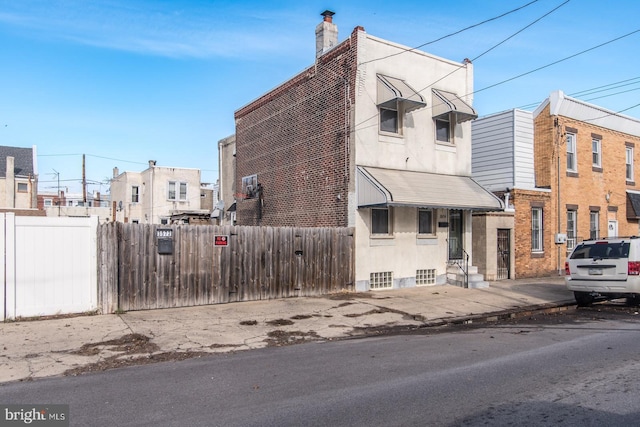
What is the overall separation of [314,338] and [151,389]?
368 centimetres

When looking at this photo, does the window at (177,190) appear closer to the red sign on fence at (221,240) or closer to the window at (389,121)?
the window at (389,121)

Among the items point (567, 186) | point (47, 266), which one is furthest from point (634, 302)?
point (47, 266)

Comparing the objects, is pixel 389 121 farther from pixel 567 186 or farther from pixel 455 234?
pixel 567 186

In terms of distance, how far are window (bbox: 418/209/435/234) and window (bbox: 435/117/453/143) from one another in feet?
8.73

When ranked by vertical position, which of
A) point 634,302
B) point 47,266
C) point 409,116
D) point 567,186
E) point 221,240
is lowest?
point 634,302

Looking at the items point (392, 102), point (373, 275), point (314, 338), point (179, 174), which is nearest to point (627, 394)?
point (314, 338)

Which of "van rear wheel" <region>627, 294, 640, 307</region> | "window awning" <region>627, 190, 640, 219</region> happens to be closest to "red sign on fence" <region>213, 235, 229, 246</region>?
"van rear wheel" <region>627, 294, 640, 307</region>

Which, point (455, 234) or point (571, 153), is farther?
point (571, 153)

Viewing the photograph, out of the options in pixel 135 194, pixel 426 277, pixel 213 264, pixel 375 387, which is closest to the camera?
pixel 375 387

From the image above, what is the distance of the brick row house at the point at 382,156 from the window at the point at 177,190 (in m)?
25.4

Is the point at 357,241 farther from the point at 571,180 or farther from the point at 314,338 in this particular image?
the point at 571,180

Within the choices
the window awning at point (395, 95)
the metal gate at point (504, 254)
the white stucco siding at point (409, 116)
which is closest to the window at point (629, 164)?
the metal gate at point (504, 254)

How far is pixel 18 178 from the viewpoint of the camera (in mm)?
40188

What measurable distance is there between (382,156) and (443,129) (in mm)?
3269
